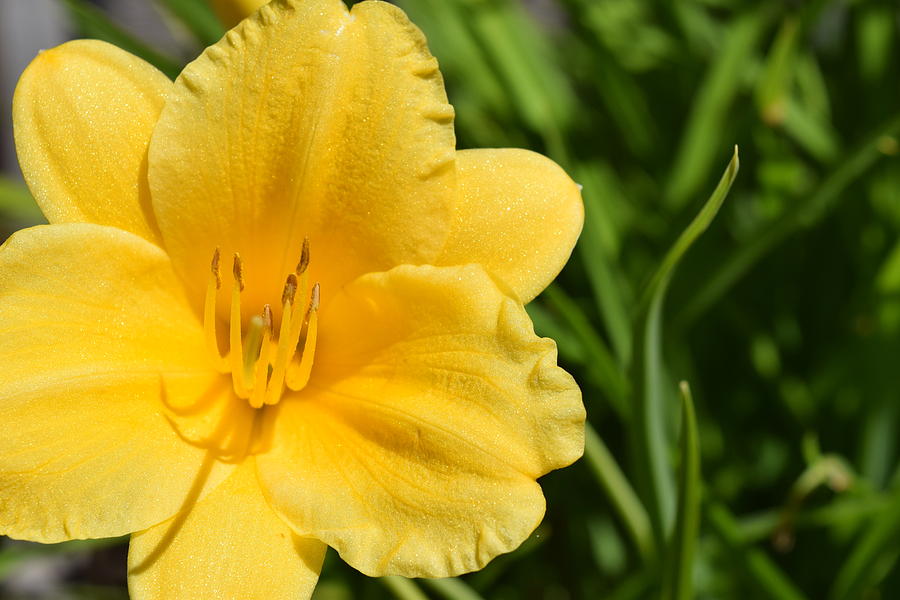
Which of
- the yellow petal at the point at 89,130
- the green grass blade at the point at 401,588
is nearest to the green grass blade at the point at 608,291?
the green grass blade at the point at 401,588

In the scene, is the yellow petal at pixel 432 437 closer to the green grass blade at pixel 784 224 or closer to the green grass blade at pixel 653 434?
the green grass blade at pixel 653 434

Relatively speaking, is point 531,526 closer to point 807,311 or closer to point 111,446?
point 111,446

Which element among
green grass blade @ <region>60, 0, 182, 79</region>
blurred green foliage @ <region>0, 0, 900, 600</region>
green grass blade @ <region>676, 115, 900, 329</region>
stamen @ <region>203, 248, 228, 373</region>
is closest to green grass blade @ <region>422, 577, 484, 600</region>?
blurred green foliage @ <region>0, 0, 900, 600</region>

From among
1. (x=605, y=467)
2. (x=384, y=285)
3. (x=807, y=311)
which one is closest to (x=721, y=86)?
(x=807, y=311)

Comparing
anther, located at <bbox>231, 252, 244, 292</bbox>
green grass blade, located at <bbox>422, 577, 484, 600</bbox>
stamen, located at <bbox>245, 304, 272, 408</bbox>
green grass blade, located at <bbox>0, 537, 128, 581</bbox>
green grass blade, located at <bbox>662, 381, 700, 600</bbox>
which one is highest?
anther, located at <bbox>231, 252, 244, 292</bbox>

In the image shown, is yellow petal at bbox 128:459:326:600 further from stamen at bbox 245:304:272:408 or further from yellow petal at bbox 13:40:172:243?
yellow petal at bbox 13:40:172:243

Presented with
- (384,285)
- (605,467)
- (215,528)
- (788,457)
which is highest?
(384,285)
